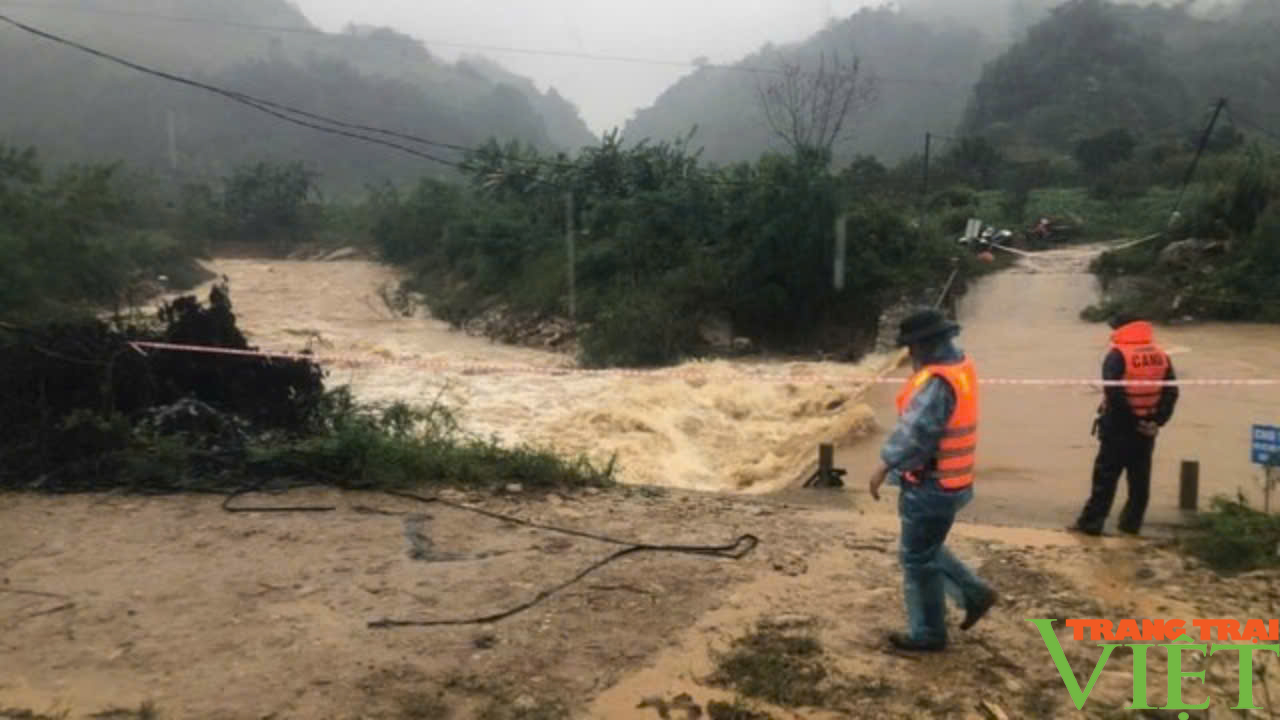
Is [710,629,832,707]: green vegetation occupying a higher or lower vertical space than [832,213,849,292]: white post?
lower

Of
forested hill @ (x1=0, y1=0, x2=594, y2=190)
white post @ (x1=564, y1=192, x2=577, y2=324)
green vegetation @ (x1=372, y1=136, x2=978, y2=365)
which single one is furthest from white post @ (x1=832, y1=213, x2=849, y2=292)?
forested hill @ (x1=0, y1=0, x2=594, y2=190)

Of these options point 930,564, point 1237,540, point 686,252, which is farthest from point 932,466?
point 686,252

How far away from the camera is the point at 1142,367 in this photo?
661 cm

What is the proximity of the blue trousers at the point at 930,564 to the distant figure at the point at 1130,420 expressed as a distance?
93.2 inches

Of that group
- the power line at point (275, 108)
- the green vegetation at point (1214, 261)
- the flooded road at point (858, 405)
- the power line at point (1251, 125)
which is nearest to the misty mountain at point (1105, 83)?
the power line at point (1251, 125)

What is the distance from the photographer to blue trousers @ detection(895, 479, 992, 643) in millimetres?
4820

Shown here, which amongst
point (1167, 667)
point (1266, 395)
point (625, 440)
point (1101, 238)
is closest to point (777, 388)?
point (625, 440)

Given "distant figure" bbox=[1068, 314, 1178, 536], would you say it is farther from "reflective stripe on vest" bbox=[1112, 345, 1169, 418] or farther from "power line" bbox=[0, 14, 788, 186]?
"power line" bbox=[0, 14, 788, 186]

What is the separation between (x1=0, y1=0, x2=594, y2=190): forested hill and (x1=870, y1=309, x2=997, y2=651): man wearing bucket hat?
218 ft

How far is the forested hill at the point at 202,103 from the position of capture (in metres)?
77.6

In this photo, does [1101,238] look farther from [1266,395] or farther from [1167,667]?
[1167,667]

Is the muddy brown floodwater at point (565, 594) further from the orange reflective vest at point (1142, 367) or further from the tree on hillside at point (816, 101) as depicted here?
the tree on hillside at point (816, 101)

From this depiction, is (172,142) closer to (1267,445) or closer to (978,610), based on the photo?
(1267,445)

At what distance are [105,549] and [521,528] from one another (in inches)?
100
